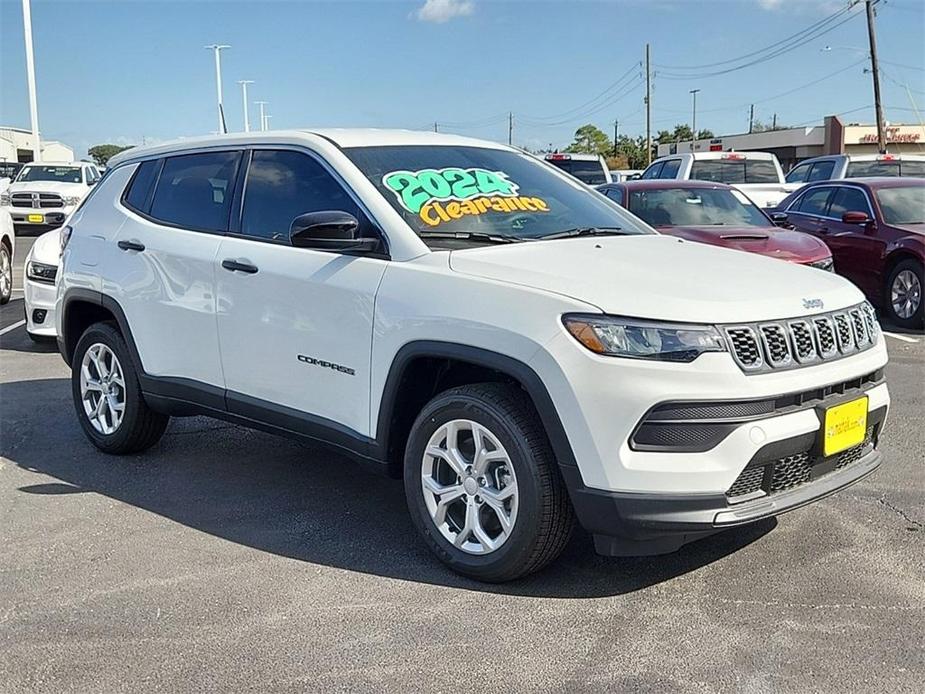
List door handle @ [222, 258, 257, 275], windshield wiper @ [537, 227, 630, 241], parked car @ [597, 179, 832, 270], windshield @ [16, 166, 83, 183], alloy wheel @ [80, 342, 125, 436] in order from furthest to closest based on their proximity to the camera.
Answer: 1. windshield @ [16, 166, 83, 183]
2. parked car @ [597, 179, 832, 270]
3. alloy wheel @ [80, 342, 125, 436]
4. door handle @ [222, 258, 257, 275]
5. windshield wiper @ [537, 227, 630, 241]

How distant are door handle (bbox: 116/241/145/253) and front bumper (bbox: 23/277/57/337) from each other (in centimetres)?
351

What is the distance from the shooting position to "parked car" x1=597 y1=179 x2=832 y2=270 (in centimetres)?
878

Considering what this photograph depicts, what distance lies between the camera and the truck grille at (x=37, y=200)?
21953 mm

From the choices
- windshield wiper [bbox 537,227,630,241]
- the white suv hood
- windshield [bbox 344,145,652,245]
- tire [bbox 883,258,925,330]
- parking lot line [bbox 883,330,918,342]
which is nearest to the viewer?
the white suv hood

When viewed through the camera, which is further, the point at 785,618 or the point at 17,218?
the point at 17,218

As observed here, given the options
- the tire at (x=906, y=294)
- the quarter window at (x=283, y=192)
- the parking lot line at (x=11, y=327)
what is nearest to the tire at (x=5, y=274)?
the parking lot line at (x=11, y=327)

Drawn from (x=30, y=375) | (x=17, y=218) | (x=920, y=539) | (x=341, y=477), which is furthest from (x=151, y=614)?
(x=17, y=218)

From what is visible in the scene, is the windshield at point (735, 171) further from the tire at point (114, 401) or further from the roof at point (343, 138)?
the tire at point (114, 401)

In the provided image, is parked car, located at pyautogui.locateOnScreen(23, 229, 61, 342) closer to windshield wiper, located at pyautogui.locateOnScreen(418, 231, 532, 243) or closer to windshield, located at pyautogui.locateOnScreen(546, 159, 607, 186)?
windshield wiper, located at pyautogui.locateOnScreen(418, 231, 532, 243)

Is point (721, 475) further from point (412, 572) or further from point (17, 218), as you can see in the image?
point (17, 218)

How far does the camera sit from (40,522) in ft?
15.0

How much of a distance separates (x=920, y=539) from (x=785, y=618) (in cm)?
113

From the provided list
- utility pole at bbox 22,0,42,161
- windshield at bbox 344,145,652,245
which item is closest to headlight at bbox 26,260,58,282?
windshield at bbox 344,145,652,245

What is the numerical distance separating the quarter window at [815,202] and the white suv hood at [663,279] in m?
7.96
